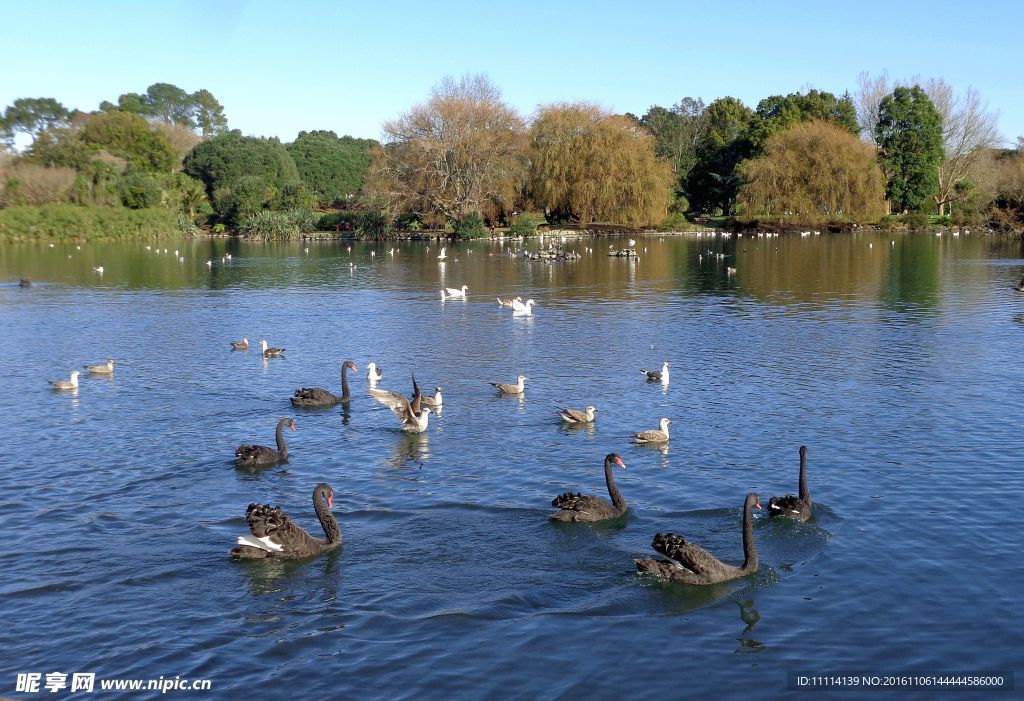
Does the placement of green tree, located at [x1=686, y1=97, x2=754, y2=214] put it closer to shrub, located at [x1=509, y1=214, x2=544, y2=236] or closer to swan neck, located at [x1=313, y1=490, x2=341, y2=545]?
shrub, located at [x1=509, y1=214, x2=544, y2=236]

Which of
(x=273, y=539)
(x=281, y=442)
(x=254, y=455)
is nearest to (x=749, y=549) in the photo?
(x=273, y=539)

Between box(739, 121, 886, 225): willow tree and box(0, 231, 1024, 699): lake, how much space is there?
70548 mm

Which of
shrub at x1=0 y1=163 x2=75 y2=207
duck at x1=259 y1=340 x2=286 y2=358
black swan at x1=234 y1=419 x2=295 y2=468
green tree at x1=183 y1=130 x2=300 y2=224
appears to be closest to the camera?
black swan at x1=234 y1=419 x2=295 y2=468

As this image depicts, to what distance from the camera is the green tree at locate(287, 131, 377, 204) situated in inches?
5645

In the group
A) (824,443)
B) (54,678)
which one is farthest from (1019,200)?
(54,678)

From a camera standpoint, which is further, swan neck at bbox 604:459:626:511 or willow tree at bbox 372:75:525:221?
willow tree at bbox 372:75:525:221

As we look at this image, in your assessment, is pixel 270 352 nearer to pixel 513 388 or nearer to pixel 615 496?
pixel 513 388

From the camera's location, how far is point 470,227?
338ft

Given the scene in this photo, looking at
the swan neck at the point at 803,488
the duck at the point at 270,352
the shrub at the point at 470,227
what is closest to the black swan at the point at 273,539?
the swan neck at the point at 803,488

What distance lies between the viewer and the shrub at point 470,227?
10281 cm

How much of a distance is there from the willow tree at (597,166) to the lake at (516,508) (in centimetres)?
6711

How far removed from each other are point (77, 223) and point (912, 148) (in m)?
95.6

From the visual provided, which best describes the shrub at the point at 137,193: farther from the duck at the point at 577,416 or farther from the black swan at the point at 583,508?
the black swan at the point at 583,508

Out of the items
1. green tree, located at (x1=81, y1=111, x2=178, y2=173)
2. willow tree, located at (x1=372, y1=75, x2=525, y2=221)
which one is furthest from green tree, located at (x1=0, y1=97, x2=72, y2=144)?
willow tree, located at (x1=372, y1=75, x2=525, y2=221)
